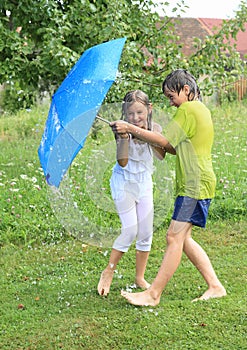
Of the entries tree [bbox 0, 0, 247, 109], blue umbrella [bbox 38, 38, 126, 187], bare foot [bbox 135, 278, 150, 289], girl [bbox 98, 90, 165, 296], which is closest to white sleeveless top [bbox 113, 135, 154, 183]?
girl [bbox 98, 90, 165, 296]

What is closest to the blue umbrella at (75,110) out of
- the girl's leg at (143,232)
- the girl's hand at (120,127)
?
the girl's hand at (120,127)

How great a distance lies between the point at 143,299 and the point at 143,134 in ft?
3.49

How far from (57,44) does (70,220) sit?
2908 mm

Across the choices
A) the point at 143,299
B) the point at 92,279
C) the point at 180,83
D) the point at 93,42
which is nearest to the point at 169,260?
the point at 143,299

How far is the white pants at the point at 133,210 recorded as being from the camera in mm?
4012

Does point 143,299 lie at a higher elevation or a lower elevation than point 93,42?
lower

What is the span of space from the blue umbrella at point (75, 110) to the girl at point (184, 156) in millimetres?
241

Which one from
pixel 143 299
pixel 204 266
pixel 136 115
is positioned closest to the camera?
pixel 136 115

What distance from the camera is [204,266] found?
4.13 m

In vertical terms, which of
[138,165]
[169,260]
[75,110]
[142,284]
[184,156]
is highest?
[75,110]

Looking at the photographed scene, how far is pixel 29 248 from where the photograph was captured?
552 cm

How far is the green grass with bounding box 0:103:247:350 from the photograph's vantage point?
362 cm

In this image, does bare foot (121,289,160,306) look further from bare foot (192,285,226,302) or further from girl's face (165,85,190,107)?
girl's face (165,85,190,107)

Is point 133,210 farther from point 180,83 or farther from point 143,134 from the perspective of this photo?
point 180,83
